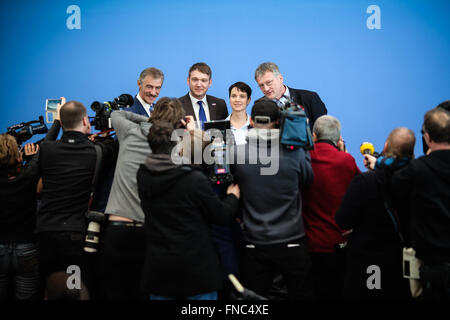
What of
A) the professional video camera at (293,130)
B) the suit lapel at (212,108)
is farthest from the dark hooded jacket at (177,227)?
the suit lapel at (212,108)

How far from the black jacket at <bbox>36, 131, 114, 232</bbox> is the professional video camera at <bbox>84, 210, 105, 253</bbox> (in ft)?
0.29

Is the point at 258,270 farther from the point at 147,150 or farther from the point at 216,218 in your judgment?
the point at 147,150

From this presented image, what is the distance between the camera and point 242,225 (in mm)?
2076

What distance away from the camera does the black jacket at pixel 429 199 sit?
1.76 meters

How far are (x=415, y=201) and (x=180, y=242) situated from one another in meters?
1.07

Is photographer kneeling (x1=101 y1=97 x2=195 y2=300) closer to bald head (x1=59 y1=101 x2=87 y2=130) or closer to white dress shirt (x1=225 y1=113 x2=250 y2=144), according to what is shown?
bald head (x1=59 y1=101 x2=87 y2=130)

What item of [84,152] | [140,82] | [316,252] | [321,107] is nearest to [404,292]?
[316,252]

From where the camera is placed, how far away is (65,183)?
2.19 m

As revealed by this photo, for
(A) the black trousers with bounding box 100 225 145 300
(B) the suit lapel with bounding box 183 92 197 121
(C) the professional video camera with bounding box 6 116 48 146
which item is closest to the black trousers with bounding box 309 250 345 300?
(A) the black trousers with bounding box 100 225 145 300

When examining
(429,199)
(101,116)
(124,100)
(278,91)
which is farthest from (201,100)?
(429,199)

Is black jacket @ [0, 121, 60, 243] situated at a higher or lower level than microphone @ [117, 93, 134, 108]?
lower

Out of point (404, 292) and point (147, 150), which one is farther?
point (147, 150)

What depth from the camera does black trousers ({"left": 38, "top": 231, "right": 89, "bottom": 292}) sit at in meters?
2.16

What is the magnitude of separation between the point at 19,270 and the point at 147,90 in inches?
57.8
